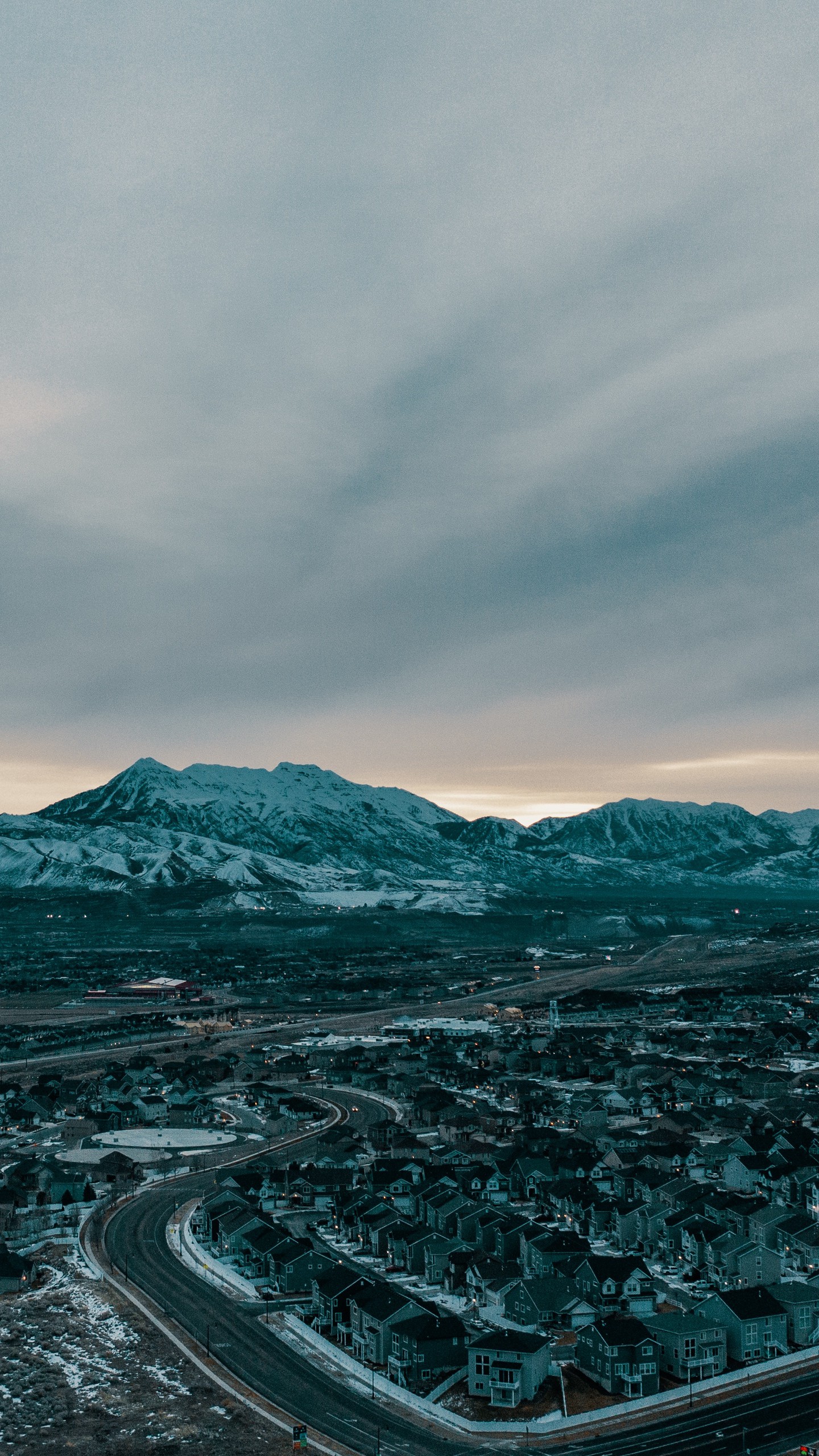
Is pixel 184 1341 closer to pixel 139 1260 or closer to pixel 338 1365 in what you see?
pixel 338 1365

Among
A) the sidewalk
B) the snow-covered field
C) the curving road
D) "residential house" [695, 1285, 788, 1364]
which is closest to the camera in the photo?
the curving road

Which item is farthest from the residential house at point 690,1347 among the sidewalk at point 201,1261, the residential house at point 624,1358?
the sidewalk at point 201,1261

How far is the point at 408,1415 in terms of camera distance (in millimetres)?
37281

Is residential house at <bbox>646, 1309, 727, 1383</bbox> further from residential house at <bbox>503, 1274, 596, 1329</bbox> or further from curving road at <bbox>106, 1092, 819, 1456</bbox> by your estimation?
residential house at <bbox>503, 1274, 596, 1329</bbox>

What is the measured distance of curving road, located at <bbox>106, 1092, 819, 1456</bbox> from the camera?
34781mm

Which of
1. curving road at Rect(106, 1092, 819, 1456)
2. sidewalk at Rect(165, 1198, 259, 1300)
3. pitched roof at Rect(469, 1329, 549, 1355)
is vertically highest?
pitched roof at Rect(469, 1329, 549, 1355)

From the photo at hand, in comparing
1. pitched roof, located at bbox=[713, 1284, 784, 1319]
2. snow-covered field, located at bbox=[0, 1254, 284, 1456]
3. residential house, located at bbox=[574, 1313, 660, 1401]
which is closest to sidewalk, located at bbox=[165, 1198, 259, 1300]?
snow-covered field, located at bbox=[0, 1254, 284, 1456]

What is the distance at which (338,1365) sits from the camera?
41.1m

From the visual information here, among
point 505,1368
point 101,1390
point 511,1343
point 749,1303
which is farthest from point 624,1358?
point 101,1390

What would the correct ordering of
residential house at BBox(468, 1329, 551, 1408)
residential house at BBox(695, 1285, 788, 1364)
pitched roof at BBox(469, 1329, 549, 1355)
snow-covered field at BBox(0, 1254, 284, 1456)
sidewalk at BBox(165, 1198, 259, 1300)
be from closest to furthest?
snow-covered field at BBox(0, 1254, 284, 1456) < residential house at BBox(468, 1329, 551, 1408) < pitched roof at BBox(469, 1329, 549, 1355) < residential house at BBox(695, 1285, 788, 1364) < sidewalk at BBox(165, 1198, 259, 1300)

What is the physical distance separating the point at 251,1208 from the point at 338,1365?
53.7ft

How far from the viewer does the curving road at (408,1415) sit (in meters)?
34.8

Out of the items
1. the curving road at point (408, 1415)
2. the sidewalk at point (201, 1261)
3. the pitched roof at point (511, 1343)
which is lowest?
the curving road at point (408, 1415)

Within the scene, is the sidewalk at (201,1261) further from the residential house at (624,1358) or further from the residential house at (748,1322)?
the residential house at (748,1322)
